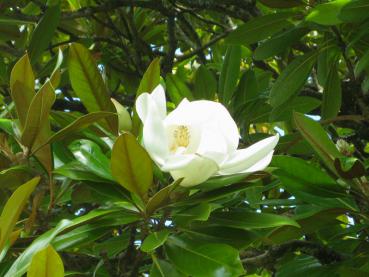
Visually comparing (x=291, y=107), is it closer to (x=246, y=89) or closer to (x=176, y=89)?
(x=246, y=89)

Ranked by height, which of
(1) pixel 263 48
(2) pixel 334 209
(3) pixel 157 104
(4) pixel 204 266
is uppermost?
(3) pixel 157 104

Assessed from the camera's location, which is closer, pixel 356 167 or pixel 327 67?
pixel 356 167

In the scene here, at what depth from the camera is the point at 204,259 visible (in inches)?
41.6

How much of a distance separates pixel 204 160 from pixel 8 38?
4.55ft

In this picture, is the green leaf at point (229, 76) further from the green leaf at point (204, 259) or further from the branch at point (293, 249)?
the green leaf at point (204, 259)

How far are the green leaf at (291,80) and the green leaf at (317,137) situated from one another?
57 cm

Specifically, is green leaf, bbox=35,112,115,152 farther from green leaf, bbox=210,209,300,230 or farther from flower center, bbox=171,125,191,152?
green leaf, bbox=210,209,300,230

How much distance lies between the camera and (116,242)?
1.44 m

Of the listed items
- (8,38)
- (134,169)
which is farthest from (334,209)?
(8,38)

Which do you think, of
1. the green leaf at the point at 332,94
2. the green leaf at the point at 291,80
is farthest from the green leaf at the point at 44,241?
the green leaf at the point at 332,94

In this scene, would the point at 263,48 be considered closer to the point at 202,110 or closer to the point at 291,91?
the point at 291,91

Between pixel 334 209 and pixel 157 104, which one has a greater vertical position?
pixel 157 104

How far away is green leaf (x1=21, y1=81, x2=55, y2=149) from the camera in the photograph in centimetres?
111

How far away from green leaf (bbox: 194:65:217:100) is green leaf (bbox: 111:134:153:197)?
868 mm
